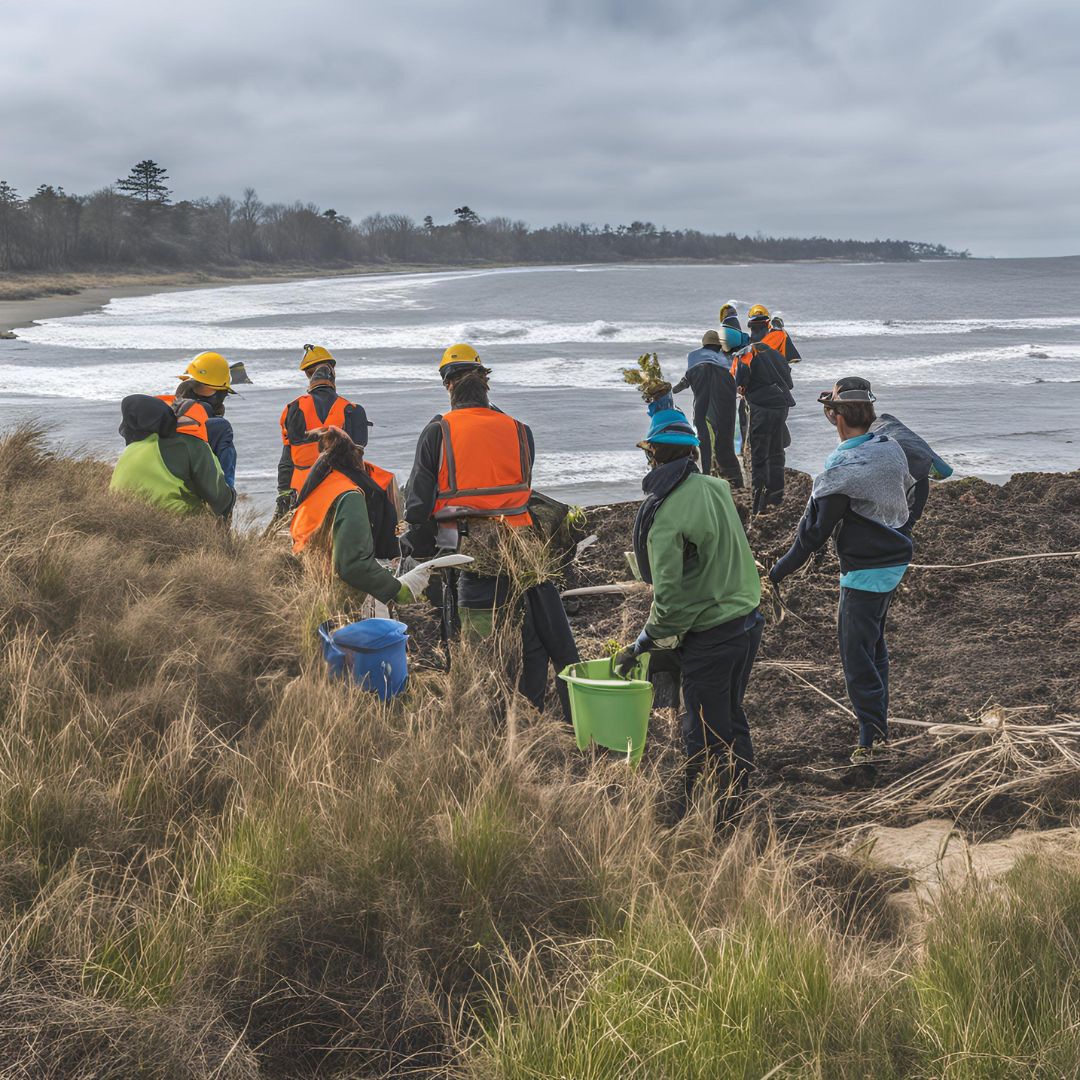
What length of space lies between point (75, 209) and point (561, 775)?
10122 cm

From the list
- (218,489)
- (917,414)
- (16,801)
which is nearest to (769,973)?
(16,801)

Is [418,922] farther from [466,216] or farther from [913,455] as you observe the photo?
[466,216]

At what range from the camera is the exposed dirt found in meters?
5.39

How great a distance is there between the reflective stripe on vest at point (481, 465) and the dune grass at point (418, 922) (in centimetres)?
129

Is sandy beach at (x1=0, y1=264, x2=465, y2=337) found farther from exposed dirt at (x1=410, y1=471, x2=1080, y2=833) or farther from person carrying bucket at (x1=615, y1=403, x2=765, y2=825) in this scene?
person carrying bucket at (x1=615, y1=403, x2=765, y2=825)

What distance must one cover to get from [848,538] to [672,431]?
4.38 ft

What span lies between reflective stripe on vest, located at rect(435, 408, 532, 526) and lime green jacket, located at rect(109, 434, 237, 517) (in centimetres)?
198

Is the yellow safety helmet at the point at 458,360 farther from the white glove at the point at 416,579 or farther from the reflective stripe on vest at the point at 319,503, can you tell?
the white glove at the point at 416,579

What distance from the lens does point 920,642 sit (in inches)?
287

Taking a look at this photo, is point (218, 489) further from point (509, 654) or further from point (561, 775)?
point (561, 775)

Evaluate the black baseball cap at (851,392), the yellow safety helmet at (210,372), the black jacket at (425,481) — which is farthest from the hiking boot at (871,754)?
the yellow safety helmet at (210,372)

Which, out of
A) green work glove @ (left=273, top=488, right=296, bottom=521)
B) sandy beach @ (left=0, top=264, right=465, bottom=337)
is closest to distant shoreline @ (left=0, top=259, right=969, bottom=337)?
sandy beach @ (left=0, top=264, right=465, bottom=337)

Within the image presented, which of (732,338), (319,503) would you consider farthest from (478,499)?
(732,338)

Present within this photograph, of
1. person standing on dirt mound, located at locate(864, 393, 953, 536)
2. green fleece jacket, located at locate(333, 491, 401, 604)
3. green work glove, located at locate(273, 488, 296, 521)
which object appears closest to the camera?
green fleece jacket, located at locate(333, 491, 401, 604)
